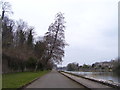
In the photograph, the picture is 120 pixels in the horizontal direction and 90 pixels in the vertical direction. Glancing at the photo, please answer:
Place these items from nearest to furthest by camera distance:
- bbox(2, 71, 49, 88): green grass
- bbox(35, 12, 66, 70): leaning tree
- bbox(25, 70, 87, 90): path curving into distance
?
bbox(2, 71, 49, 88): green grass < bbox(25, 70, 87, 90): path curving into distance < bbox(35, 12, 66, 70): leaning tree

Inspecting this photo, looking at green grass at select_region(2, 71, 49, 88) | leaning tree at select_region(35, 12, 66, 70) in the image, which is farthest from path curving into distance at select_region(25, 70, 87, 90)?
leaning tree at select_region(35, 12, 66, 70)

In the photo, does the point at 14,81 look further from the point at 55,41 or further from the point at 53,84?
the point at 55,41

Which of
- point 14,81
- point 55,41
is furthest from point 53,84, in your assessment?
point 55,41

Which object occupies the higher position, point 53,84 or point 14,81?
point 14,81

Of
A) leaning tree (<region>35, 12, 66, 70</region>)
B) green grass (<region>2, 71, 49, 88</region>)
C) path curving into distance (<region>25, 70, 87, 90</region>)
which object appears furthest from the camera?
leaning tree (<region>35, 12, 66, 70</region>)

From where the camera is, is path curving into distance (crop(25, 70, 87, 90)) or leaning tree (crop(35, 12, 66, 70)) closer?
path curving into distance (crop(25, 70, 87, 90))

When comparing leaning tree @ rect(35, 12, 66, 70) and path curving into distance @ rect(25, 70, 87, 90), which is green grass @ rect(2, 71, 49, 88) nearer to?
path curving into distance @ rect(25, 70, 87, 90)

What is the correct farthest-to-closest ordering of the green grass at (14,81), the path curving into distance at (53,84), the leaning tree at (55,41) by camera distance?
the leaning tree at (55,41) < the path curving into distance at (53,84) < the green grass at (14,81)

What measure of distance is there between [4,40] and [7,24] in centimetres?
819

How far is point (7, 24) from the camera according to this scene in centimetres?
5297

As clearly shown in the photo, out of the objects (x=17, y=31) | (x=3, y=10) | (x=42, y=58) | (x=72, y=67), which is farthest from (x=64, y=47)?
(x=72, y=67)

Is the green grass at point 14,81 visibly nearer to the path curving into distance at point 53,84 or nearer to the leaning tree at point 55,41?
the path curving into distance at point 53,84

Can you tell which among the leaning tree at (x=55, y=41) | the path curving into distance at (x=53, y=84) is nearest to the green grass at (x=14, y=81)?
the path curving into distance at (x=53, y=84)

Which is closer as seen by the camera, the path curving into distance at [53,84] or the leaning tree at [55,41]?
the path curving into distance at [53,84]
